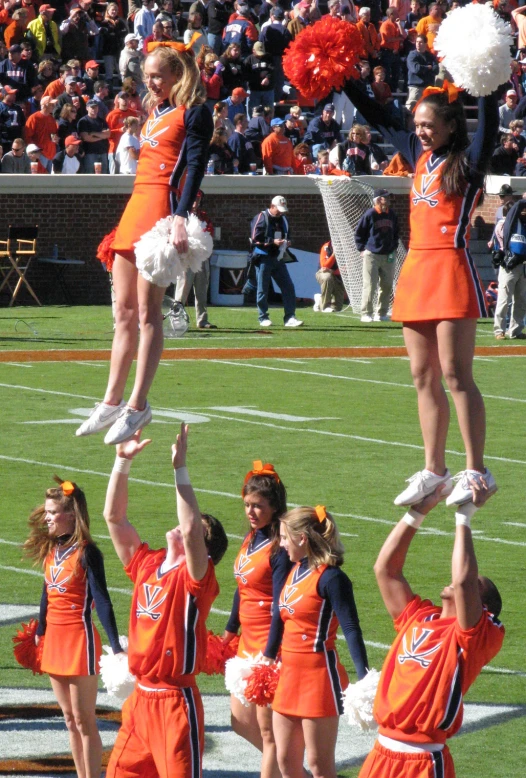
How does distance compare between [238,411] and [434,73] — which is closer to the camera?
[238,411]

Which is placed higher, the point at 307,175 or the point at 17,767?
Answer: the point at 307,175

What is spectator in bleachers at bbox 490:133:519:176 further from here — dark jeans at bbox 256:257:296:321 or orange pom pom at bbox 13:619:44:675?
orange pom pom at bbox 13:619:44:675

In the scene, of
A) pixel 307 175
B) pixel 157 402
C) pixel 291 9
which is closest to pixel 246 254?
pixel 307 175

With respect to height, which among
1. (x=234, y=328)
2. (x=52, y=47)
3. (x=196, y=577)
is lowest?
(x=234, y=328)

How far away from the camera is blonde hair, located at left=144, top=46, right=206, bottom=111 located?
520cm

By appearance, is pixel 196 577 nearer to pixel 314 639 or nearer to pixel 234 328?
pixel 314 639

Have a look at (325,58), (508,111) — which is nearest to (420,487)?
(325,58)

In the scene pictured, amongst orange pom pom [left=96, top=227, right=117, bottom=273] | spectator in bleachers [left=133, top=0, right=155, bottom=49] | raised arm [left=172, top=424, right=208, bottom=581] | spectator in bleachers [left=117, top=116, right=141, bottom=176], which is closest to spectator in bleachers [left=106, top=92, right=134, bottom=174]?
spectator in bleachers [left=117, top=116, right=141, bottom=176]

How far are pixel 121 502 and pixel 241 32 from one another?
21.5 m

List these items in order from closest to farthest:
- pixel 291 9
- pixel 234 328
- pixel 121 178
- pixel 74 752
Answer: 1. pixel 74 752
2. pixel 234 328
3. pixel 121 178
4. pixel 291 9

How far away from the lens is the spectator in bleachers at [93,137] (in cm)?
2388

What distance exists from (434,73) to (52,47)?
265 inches

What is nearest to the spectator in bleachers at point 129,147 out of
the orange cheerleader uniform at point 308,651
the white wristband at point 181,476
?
the orange cheerleader uniform at point 308,651

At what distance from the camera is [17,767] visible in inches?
264
